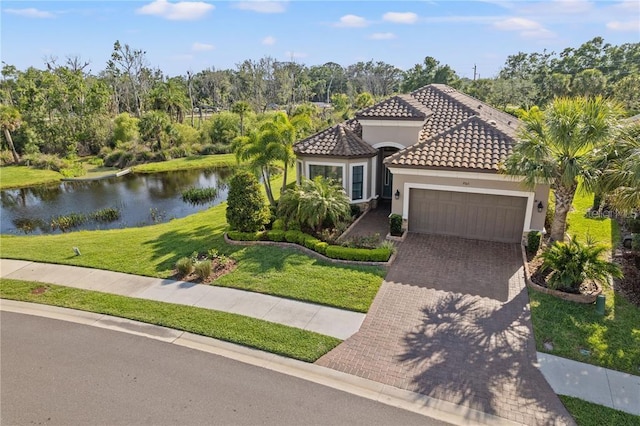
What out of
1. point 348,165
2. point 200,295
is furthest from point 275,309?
point 348,165

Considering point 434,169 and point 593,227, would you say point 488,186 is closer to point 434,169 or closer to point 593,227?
point 434,169

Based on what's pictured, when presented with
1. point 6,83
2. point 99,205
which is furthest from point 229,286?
point 6,83

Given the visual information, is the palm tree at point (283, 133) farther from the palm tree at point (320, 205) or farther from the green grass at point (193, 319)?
the green grass at point (193, 319)

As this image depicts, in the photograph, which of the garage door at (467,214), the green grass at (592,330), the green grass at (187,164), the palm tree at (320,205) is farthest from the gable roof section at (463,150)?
the green grass at (187,164)

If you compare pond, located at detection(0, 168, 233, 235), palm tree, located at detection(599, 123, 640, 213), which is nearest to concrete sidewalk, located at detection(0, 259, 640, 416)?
palm tree, located at detection(599, 123, 640, 213)

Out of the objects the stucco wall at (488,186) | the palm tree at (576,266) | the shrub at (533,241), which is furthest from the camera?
the stucco wall at (488,186)

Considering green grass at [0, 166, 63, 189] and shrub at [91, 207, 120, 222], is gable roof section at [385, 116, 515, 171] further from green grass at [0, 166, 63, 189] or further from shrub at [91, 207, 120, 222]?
green grass at [0, 166, 63, 189]
